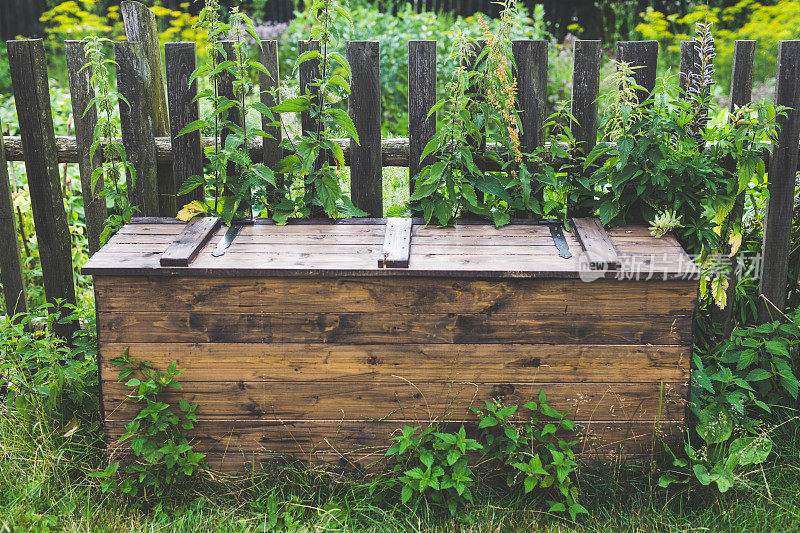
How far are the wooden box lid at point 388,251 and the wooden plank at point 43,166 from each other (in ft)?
1.67

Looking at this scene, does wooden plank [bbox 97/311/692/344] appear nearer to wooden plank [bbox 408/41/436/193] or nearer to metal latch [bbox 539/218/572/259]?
metal latch [bbox 539/218/572/259]

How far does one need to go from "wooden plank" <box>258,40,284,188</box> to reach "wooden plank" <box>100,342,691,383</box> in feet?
2.90

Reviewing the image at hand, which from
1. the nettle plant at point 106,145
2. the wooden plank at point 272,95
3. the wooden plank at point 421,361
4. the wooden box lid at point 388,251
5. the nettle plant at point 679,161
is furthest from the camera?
the wooden plank at point 272,95

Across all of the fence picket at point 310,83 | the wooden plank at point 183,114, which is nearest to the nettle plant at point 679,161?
the fence picket at point 310,83

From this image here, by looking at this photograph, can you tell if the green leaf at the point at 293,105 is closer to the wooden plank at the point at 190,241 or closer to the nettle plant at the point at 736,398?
the wooden plank at the point at 190,241

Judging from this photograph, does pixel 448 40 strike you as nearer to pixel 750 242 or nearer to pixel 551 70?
pixel 551 70

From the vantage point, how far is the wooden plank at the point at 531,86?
3.01 metres

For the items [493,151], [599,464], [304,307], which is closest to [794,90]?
[493,151]

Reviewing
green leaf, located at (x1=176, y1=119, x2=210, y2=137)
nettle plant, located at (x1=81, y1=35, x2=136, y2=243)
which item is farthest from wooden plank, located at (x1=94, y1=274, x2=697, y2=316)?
green leaf, located at (x1=176, y1=119, x2=210, y2=137)

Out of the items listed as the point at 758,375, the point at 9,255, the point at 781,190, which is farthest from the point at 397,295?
the point at 9,255

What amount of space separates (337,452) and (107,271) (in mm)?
1130

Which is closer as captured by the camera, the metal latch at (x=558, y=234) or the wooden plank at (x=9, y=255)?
the metal latch at (x=558, y=234)

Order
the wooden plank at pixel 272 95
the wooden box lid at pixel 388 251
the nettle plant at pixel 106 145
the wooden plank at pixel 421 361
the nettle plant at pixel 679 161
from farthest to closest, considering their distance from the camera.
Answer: the wooden plank at pixel 272 95
the nettle plant at pixel 106 145
the nettle plant at pixel 679 161
the wooden plank at pixel 421 361
the wooden box lid at pixel 388 251

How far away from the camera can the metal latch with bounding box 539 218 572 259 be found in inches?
105
